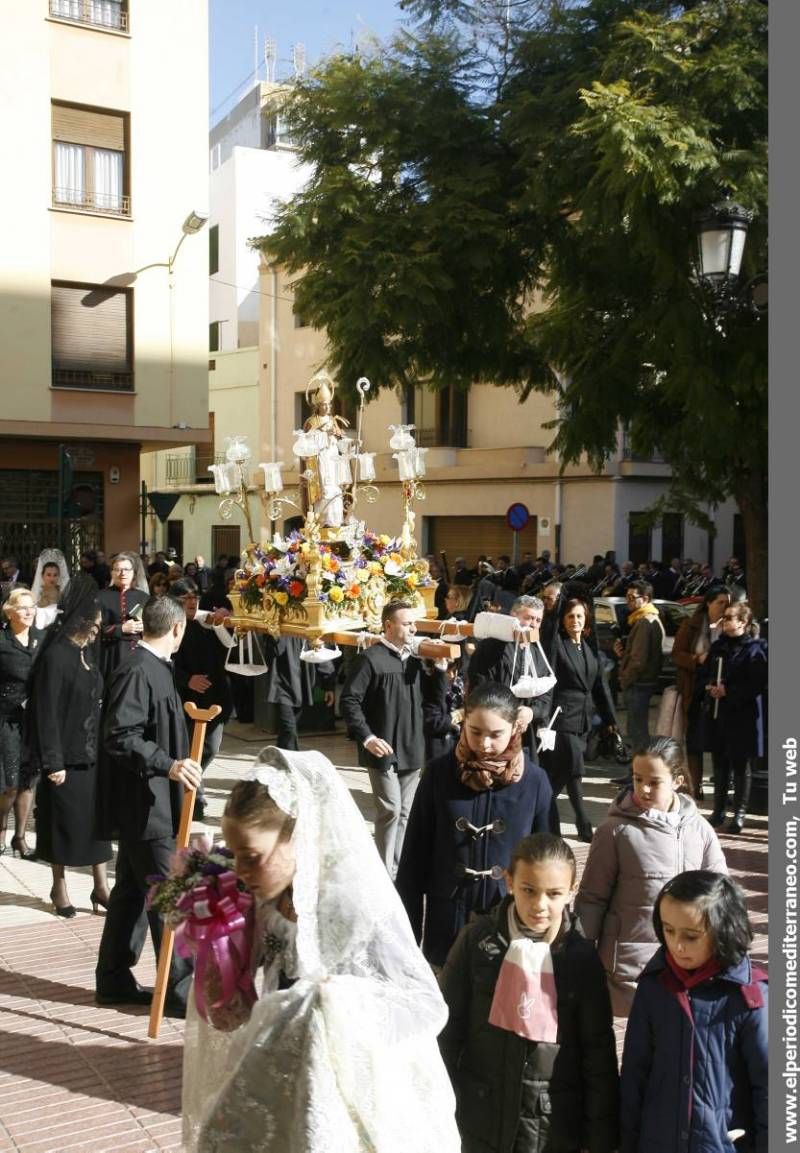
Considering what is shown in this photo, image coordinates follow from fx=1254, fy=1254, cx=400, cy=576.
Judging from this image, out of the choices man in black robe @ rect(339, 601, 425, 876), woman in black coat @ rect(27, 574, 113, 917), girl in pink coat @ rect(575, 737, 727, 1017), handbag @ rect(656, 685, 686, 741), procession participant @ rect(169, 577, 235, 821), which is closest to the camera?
girl in pink coat @ rect(575, 737, 727, 1017)

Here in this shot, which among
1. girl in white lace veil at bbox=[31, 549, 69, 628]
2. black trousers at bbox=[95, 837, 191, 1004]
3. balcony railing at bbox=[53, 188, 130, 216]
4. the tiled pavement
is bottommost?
the tiled pavement

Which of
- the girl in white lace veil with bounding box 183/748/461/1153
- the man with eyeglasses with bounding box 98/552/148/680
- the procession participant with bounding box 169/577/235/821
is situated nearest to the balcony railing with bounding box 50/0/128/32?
the man with eyeglasses with bounding box 98/552/148/680

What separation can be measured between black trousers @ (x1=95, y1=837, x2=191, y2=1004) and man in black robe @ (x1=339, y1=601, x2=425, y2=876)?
194 cm

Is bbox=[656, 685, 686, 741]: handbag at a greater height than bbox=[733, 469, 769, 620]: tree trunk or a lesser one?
lesser

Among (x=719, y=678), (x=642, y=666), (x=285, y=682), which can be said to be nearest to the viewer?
(x=719, y=678)

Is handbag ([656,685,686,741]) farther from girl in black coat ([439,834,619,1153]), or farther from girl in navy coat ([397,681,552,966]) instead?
girl in black coat ([439,834,619,1153])

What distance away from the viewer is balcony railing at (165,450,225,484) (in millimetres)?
42312

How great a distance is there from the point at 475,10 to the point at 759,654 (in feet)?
32.2

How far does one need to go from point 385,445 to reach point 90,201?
16.6 m

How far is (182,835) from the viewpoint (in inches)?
206

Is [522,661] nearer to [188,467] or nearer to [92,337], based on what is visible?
[92,337]

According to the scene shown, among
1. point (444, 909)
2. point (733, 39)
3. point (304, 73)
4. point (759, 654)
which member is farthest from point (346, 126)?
point (444, 909)

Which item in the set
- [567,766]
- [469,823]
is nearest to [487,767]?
[469,823]

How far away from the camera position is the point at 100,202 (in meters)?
21.2
